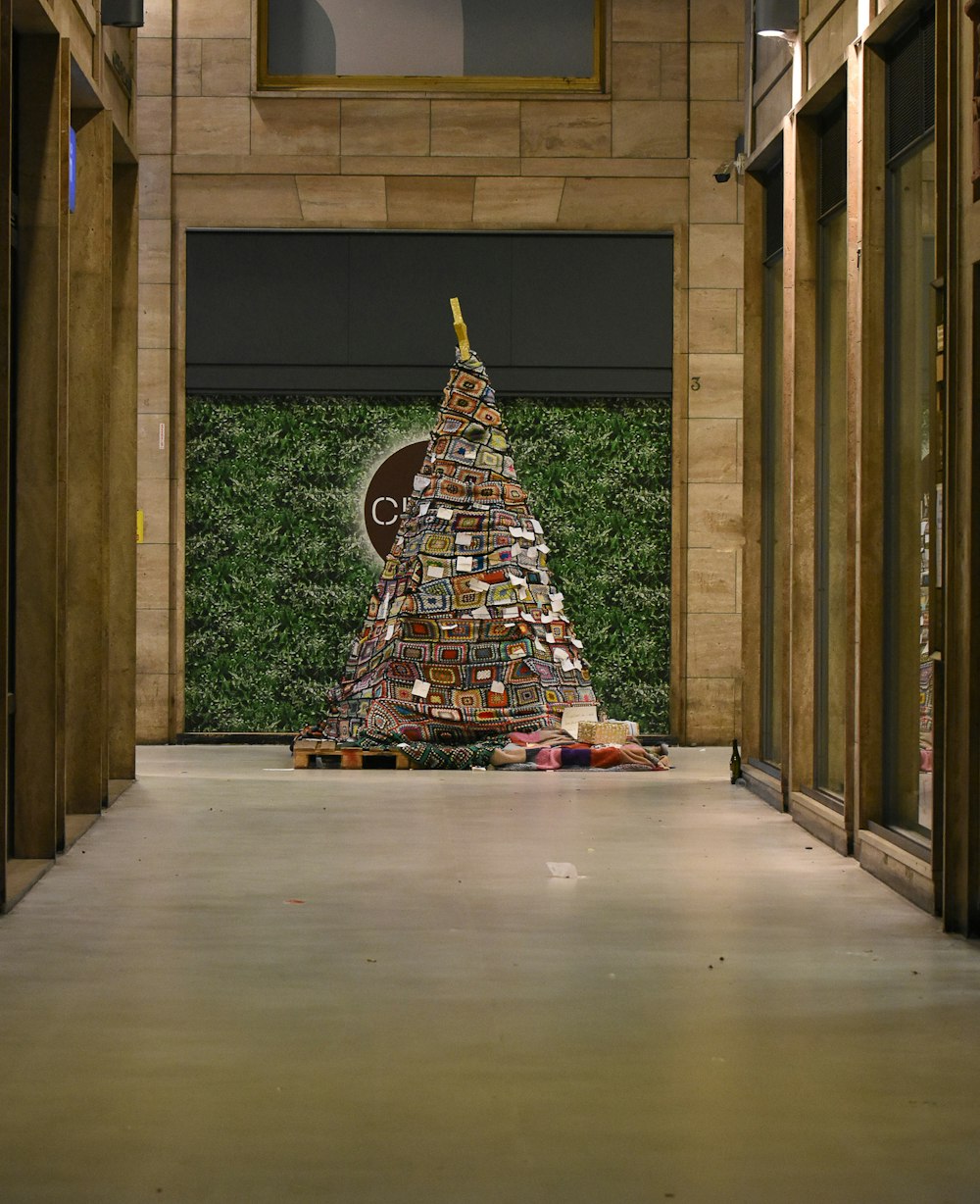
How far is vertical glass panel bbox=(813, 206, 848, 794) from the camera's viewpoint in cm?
1080

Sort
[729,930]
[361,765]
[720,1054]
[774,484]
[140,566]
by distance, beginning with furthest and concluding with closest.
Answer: [140,566] < [361,765] < [774,484] < [729,930] < [720,1054]

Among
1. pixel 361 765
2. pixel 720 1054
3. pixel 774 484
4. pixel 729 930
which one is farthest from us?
pixel 361 765

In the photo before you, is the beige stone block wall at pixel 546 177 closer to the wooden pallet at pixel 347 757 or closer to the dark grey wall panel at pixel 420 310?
the dark grey wall panel at pixel 420 310

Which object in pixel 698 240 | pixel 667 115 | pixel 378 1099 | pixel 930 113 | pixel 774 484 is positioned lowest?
pixel 378 1099

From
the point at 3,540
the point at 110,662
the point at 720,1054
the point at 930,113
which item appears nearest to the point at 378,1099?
the point at 720,1054

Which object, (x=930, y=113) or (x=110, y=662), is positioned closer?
(x=930, y=113)

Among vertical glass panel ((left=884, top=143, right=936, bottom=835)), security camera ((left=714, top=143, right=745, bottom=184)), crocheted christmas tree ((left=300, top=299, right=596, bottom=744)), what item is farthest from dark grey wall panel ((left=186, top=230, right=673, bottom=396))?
vertical glass panel ((left=884, top=143, right=936, bottom=835))

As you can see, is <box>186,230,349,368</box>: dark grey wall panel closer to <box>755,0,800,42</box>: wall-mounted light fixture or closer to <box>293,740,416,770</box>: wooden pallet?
<box>293,740,416,770</box>: wooden pallet

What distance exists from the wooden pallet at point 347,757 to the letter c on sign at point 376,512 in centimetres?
289

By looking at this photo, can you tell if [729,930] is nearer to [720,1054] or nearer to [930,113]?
[720,1054]

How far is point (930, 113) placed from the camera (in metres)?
8.70

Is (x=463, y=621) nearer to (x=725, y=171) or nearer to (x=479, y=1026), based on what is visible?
(x=725, y=171)

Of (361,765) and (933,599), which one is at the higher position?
(933,599)

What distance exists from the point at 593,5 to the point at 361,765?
742 cm
